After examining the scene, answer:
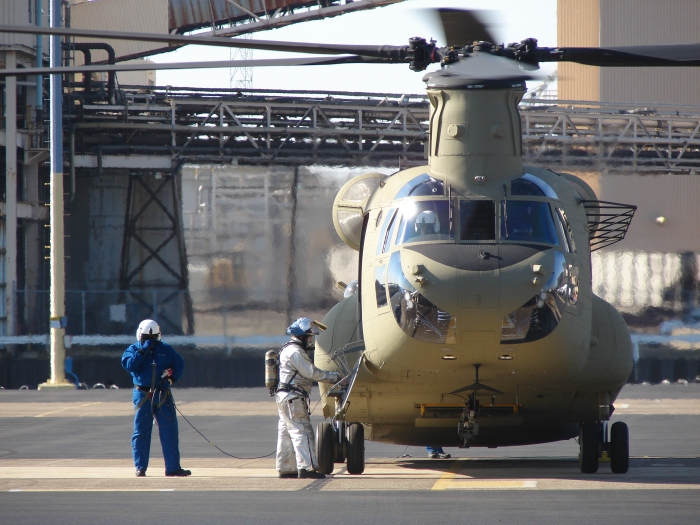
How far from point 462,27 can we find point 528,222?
2.22 meters

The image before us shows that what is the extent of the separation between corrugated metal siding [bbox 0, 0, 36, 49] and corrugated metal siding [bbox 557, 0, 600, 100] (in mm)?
17191

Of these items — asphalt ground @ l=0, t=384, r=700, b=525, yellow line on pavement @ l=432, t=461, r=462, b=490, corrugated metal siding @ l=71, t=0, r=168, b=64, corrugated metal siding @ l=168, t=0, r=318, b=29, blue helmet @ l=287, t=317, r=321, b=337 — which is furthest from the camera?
corrugated metal siding @ l=71, t=0, r=168, b=64

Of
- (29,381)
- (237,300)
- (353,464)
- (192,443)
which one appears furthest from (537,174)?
(29,381)

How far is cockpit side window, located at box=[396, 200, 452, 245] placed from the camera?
10852mm

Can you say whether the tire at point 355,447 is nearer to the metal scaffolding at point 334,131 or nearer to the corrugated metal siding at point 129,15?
the metal scaffolding at point 334,131

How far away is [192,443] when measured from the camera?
1670cm

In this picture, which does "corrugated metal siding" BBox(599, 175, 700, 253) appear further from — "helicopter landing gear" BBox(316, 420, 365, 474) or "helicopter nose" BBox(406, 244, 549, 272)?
"helicopter nose" BBox(406, 244, 549, 272)

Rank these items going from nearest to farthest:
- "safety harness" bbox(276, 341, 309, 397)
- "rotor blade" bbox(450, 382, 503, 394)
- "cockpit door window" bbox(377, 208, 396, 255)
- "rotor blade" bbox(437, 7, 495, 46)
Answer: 1. "rotor blade" bbox(437, 7, 495, 46)
2. "rotor blade" bbox(450, 382, 503, 394)
3. "cockpit door window" bbox(377, 208, 396, 255)
4. "safety harness" bbox(276, 341, 309, 397)

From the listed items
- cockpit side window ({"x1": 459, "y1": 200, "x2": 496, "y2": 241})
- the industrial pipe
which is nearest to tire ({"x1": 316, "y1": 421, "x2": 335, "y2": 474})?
cockpit side window ({"x1": 459, "y1": 200, "x2": 496, "y2": 241})

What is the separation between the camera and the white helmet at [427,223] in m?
10.9

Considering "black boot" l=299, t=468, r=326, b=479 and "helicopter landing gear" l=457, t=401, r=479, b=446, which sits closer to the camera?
"helicopter landing gear" l=457, t=401, r=479, b=446

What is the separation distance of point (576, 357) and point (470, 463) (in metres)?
3.15

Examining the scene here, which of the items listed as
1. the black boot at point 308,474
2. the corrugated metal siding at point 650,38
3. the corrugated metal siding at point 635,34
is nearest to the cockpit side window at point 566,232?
the black boot at point 308,474

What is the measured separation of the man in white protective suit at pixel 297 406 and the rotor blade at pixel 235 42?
332 cm
